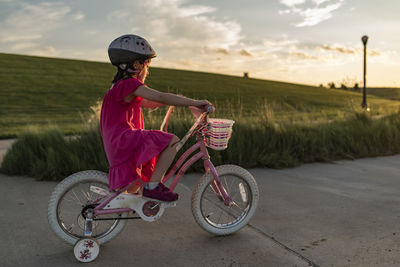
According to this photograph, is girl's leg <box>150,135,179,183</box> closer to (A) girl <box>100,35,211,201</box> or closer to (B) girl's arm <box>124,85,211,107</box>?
(A) girl <box>100,35,211,201</box>

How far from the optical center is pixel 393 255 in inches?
132

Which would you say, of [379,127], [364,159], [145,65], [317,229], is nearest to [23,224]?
[145,65]

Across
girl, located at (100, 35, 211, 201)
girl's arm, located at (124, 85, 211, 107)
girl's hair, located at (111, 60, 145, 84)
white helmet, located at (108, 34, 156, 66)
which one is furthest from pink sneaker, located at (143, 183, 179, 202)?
white helmet, located at (108, 34, 156, 66)

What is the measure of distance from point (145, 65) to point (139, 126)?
0.53 metres

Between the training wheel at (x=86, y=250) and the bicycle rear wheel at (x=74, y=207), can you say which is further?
the bicycle rear wheel at (x=74, y=207)

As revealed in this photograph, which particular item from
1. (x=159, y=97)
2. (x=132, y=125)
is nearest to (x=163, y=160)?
(x=132, y=125)

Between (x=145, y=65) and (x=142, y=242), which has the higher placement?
(x=145, y=65)

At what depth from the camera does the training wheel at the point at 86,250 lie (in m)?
3.30

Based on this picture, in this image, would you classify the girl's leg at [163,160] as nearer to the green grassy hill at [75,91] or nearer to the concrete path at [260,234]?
the concrete path at [260,234]

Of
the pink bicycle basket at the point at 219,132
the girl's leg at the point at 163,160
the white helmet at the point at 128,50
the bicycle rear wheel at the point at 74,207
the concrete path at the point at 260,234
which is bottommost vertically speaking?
the concrete path at the point at 260,234

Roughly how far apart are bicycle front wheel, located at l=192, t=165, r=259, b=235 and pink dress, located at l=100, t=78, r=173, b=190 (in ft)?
2.11

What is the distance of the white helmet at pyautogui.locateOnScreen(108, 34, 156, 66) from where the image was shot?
10.7 feet

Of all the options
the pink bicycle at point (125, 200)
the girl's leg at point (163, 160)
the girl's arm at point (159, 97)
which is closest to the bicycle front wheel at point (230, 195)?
the pink bicycle at point (125, 200)

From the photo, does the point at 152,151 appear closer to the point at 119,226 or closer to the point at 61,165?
the point at 119,226
